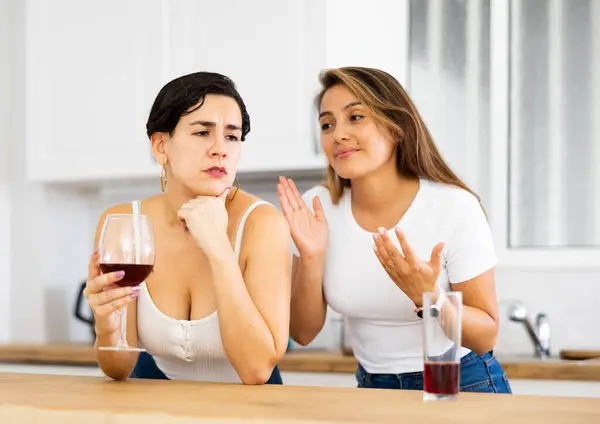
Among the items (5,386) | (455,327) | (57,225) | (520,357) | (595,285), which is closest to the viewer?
(455,327)

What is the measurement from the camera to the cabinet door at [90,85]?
10.9ft

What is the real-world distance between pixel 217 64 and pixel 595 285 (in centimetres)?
169

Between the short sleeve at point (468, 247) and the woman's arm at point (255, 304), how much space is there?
0.44 metres

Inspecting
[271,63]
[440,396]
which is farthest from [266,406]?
[271,63]

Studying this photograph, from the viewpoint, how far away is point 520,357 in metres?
3.03

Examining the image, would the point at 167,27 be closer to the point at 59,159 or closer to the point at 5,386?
the point at 59,159

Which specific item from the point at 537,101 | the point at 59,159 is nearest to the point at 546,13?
the point at 537,101

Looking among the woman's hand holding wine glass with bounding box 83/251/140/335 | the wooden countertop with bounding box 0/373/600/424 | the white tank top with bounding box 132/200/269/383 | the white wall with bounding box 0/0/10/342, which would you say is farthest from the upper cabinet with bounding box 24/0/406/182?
the wooden countertop with bounding box 0/373/600/424

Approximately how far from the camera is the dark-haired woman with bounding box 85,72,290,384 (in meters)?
1.57

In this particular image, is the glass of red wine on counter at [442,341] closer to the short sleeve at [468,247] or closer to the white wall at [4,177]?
the short sleeve at [468,247]

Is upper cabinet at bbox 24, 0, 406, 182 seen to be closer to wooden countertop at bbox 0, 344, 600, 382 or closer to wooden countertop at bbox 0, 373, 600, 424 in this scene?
wooden countertop at bbox 0, 344, 600, 382

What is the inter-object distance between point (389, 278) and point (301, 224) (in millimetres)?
243

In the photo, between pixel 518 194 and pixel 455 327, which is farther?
pixel 518 194

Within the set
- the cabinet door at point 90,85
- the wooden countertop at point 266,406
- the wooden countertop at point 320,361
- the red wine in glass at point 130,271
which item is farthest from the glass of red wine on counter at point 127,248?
the cabinet door at point 90,85
